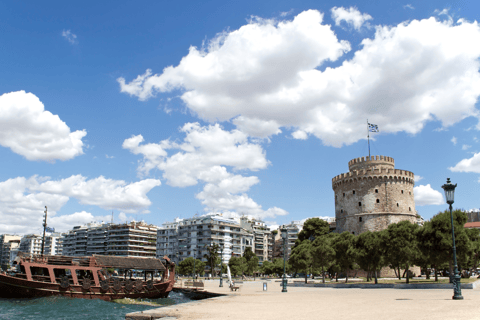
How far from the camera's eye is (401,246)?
3697 cm

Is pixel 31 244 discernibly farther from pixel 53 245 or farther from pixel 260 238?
pixel 260 238

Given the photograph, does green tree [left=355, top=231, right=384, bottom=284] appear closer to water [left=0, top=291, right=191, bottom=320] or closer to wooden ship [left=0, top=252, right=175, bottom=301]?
wooden ship [left=0, top=252, right=175, bottom=301]

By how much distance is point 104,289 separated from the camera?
3550cm

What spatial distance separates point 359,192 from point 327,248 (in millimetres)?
25803

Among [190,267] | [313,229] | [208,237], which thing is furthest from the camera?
[208,237]

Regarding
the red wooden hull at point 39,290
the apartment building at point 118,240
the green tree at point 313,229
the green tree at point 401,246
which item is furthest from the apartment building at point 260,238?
the red wooden hull at point 39,290

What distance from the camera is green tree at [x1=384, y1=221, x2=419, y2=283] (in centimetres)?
3638

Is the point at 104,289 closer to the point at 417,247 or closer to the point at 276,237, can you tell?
the point at 417,247

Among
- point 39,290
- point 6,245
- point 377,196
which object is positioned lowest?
point 39,290

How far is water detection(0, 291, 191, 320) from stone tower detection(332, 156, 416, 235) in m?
44.5

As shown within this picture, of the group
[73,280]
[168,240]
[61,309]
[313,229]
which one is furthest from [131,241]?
[61,309]

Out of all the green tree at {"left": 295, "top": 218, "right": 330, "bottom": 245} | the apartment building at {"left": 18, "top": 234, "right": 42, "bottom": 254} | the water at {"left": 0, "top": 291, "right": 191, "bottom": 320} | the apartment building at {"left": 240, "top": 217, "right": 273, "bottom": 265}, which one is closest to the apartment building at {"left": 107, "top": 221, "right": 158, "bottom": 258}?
the apartment building at {"left": 240, "top": 217, "right": 273, "bottom": 265}

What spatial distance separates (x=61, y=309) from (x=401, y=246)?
3019 cm

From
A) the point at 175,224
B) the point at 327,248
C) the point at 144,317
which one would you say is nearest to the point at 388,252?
the point at 327,248
